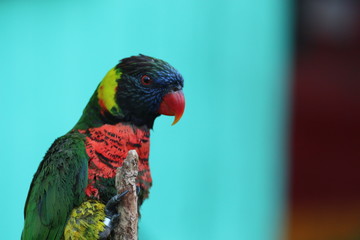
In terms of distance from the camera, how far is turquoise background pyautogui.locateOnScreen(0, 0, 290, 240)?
1.62 metres

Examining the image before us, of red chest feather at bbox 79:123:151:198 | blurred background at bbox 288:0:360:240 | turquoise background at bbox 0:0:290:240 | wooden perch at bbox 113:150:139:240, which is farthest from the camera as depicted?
blurred background at bbox 288:0:360:240

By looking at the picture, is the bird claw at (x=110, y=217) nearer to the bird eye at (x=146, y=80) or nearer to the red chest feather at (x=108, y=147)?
the red chest feather at (x=108, y=147)

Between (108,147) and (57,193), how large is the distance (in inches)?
7.2

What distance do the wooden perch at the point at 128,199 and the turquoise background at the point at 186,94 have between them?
1.98ft

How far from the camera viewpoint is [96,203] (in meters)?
1.17

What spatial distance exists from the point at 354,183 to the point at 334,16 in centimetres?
99

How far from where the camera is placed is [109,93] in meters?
1.27

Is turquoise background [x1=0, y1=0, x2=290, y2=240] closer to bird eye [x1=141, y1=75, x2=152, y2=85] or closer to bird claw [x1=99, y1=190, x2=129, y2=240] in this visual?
bird eye [x1=141, y1=75, x2=152, y2=85]

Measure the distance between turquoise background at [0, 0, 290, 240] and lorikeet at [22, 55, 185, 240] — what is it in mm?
386

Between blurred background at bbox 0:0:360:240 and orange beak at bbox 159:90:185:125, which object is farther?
blurred background at bbox 0:0:360:240

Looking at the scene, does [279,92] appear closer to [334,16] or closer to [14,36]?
[334,16]

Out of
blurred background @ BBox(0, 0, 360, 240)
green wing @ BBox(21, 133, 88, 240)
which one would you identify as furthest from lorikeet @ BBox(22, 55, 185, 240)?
blurred background @ BBox(0, 0, 360, 240)

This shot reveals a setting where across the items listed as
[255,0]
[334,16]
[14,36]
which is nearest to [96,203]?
[14,36]

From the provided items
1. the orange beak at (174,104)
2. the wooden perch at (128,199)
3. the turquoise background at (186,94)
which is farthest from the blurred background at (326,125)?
the wooden perch at (128,199)
